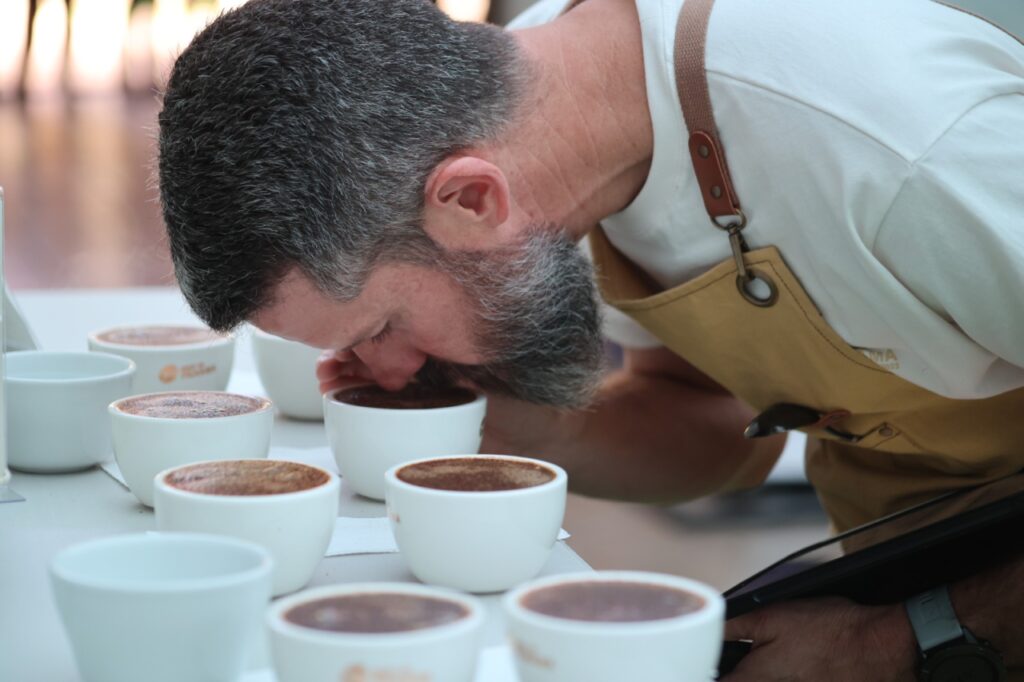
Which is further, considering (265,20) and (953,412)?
(953,412)

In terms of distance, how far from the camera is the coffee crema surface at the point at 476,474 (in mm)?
901

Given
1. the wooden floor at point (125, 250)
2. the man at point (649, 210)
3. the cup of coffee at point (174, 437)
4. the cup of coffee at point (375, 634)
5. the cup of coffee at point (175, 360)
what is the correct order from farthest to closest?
1. the wooden floor at point (125, 250)
2. the cup of coffee at point (175, 360)
3. the man at point (649, 210)
4. the cup of coffee at point (174, 437)
5. the cup of coffee at point (375, 634)

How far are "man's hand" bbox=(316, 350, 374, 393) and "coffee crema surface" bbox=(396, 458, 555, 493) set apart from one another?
1.11 ft

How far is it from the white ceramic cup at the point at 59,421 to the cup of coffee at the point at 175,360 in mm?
155

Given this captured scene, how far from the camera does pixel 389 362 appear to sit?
4.10 ft

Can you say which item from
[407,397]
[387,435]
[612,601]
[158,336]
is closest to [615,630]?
[612,601]

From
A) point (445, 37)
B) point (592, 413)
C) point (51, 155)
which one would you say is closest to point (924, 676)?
point (592, 413)

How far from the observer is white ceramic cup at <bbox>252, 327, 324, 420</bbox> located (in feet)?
4.56

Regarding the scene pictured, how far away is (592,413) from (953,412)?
45 centimetres

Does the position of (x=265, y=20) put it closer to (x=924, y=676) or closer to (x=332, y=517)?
(x=332, y=517)

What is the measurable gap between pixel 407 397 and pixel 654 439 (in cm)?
57

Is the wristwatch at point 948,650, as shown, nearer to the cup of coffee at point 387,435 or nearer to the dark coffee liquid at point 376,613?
the cup of coffee at point 387,435

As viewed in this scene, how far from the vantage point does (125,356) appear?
1.34 metres

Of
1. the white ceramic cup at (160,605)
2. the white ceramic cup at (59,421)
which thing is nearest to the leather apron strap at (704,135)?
the white ceramic cup at (59,421)
